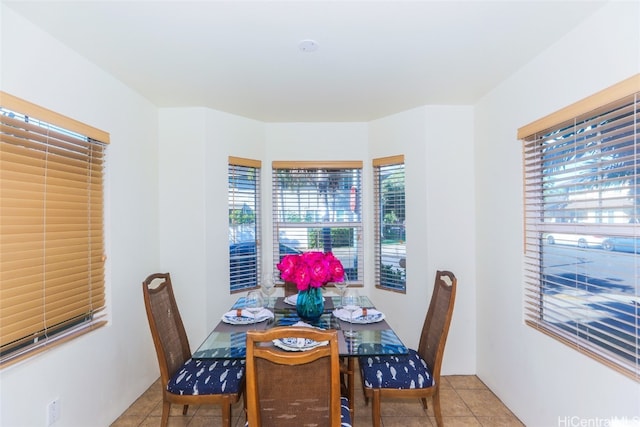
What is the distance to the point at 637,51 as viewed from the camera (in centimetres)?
144

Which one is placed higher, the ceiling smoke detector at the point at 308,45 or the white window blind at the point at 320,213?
the ceiling smoke detector at the point at 308,45

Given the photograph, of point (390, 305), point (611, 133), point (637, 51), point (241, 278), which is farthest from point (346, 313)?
point (637, 51)

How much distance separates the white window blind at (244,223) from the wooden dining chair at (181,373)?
45.0 inches

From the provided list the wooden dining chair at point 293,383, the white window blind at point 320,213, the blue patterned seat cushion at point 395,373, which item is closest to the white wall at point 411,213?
the white window blind at point 320,213

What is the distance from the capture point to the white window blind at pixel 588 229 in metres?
1.51

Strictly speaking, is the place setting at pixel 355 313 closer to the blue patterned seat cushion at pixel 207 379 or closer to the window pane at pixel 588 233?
the blue patterned seat cushion at pixel 207 379

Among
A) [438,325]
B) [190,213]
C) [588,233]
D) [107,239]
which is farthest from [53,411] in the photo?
[588,233]

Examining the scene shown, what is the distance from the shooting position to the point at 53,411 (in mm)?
1807

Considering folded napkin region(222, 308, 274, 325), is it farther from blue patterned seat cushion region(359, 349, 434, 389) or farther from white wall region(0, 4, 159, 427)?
white wall region(0, 4, 159, 427)

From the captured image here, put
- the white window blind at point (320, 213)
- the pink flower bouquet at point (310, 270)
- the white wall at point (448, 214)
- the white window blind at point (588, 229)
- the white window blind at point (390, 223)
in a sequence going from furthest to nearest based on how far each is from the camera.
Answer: the white window blind at point (320, 213) < the white window blind at point (390, 223) < the white wall at point (448, 214) < the pink flower bouquet at point (310, 270) < the white window blind at point (588, 229)

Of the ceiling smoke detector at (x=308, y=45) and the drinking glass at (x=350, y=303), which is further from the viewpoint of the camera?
the drinking glass at (x=350, y=303)

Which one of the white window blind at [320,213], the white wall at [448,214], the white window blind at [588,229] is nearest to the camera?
the white window blind at [588,229]

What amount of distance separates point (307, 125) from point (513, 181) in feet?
6.80

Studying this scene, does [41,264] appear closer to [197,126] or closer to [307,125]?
[197,126]
